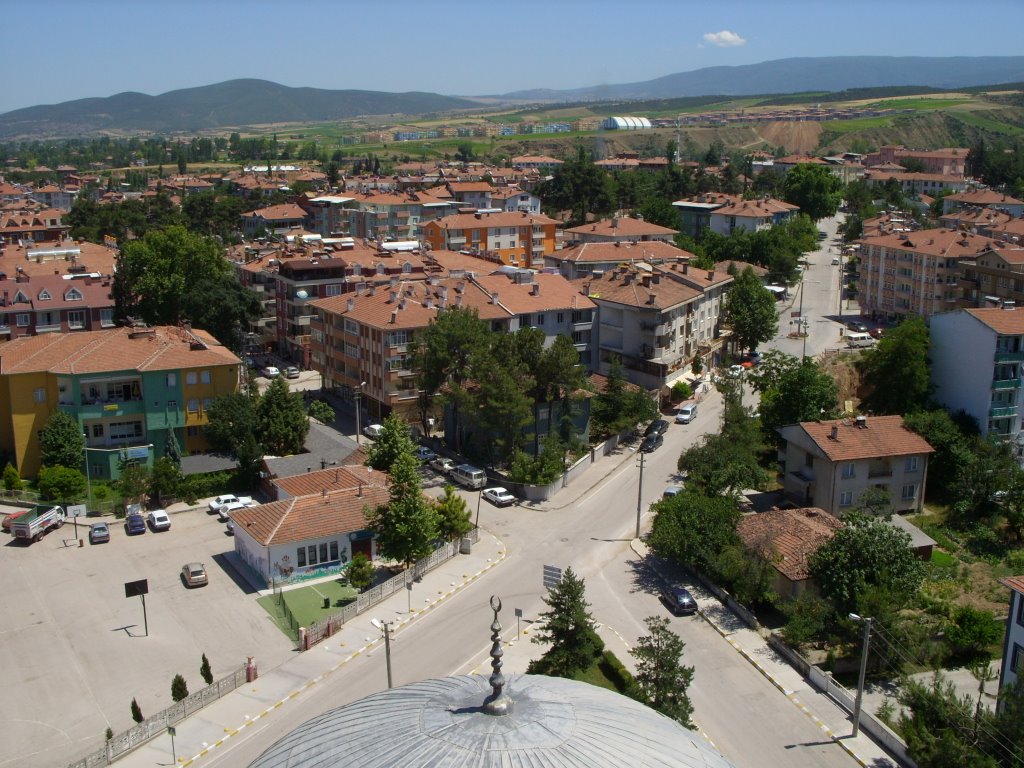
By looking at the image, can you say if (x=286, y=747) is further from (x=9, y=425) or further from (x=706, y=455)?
(x=9, y=425)

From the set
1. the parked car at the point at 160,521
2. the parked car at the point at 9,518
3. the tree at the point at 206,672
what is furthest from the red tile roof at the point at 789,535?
the parked car at the point at 9,518

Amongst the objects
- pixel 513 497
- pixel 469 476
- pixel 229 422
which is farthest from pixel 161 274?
pixel 513 497

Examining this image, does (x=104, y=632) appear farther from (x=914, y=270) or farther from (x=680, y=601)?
(x=914, y=270)

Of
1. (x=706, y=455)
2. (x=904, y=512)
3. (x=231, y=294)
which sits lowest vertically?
(x=904, y=512)

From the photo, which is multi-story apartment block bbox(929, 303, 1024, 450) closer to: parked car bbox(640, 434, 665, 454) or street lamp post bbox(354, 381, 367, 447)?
parked car bbox(640, 434, 665, 454)

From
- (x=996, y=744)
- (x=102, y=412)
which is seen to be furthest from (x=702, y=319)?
(x=996, y=744)

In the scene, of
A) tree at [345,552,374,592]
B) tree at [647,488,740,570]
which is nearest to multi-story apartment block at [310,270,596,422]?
tree at [345,552,374,592]
